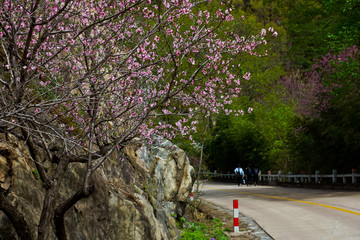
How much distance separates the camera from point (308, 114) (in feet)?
104

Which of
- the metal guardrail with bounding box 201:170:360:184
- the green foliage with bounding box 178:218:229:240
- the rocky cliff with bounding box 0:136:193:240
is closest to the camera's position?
the rocky cliff with bounding box 0:136:193:240

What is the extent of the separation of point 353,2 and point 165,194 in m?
15.7

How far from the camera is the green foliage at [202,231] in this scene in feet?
40.3

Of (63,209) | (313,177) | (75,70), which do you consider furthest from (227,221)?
(313,177)

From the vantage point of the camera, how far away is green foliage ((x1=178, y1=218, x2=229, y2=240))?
40.3 feet

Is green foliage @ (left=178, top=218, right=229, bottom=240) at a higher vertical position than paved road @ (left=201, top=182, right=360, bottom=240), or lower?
lower

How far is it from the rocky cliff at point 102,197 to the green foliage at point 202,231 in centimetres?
71

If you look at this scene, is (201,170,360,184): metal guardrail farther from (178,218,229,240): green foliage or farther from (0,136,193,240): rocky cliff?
(0,136,193,240): rocky cliff

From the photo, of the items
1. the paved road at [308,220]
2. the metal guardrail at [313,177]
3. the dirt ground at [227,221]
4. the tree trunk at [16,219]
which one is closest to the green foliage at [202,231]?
the dirt ground at [227,221]

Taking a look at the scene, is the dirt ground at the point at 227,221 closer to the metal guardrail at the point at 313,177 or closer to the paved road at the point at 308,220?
the paved road at the point at 308,220

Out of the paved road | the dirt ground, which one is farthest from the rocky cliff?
the paved road

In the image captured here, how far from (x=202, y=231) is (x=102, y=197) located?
6.52 meters

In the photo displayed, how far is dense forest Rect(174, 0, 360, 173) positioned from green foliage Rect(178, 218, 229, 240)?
3295 mm

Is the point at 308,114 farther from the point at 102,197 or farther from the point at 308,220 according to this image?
the point at 102,197
